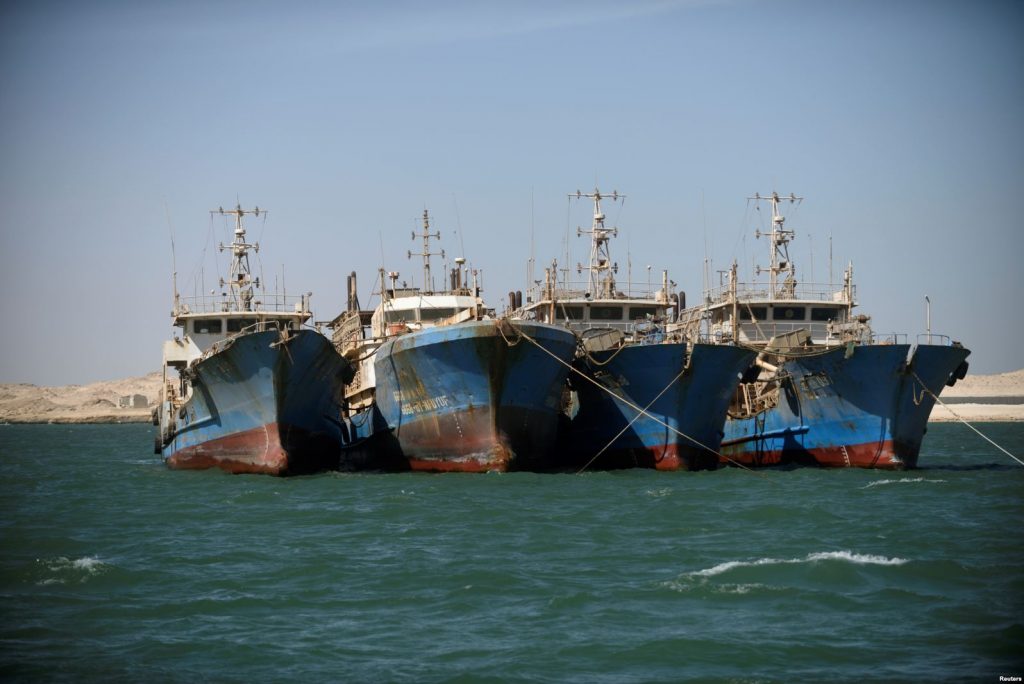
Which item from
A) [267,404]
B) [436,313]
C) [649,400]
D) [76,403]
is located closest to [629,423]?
[649,400]

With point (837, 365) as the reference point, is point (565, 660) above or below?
below

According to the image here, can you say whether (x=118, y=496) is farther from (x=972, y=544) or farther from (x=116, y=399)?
(x=116, y=399)

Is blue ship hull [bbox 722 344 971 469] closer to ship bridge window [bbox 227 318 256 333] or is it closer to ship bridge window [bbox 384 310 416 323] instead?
ship bridge window [bbox 384 310 416 323]

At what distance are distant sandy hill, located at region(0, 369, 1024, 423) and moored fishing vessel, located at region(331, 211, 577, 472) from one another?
84.1m

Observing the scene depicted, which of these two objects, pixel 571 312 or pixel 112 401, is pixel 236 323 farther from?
pixel 112 401

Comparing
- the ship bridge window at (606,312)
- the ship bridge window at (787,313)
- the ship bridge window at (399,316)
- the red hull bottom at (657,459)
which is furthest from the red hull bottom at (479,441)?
the ship bridge window at (787,313)

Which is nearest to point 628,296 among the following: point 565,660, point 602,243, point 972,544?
point 602,243

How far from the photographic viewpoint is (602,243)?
44.8 m

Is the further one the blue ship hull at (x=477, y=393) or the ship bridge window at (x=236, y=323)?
the ship bridge window at (x=236, y=323)

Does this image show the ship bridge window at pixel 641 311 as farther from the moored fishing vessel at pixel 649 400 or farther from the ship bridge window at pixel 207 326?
the ship bridge window at pixel 207 326

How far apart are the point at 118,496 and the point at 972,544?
20606 millimetres

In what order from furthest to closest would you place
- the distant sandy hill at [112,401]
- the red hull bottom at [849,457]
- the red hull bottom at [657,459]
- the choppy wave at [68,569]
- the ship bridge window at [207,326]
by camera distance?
the distant sandy hill at [112,401] < the ship bridge window at [207,326] < the red hull bottom at [849,457] < the red hull bottom at [657,459] < the choppy wave at [68,569]

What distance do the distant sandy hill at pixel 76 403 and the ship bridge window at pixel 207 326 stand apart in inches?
3118

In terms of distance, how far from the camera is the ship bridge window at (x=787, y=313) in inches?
1620
